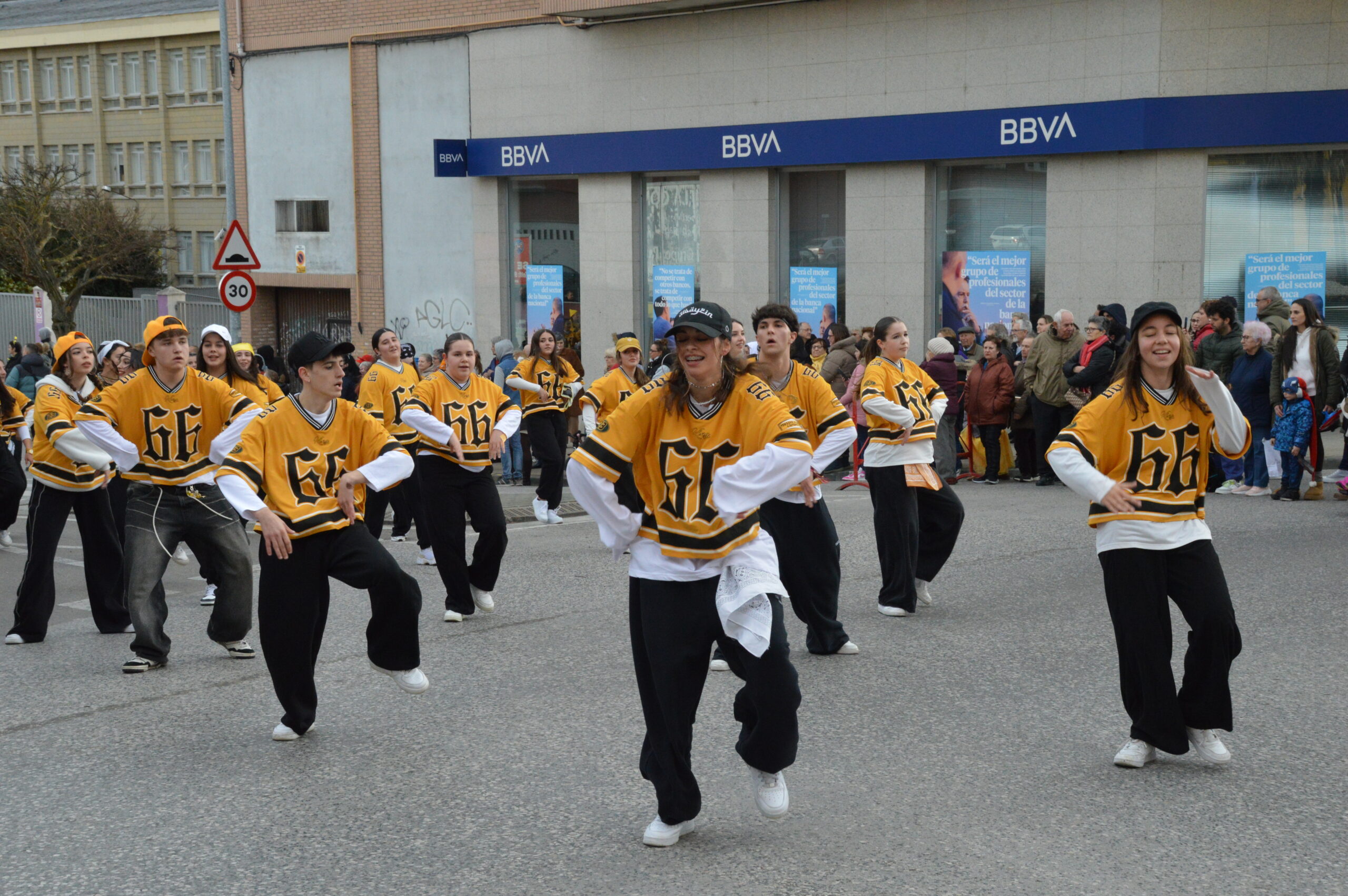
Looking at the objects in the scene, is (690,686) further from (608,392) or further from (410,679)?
(608,392)

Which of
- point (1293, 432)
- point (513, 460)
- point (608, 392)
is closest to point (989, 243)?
point (513, 460)

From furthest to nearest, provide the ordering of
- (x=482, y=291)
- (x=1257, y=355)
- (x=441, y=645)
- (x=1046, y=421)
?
(x=482, y=291) → (x=1046, y=421) → (x=1257, y=355) → (x=441, y=645)

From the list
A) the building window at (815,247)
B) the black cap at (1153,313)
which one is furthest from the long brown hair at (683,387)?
the building window at (815,247)

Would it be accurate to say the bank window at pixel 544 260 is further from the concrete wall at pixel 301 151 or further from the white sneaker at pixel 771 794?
the white sneaker at pixel 771 794

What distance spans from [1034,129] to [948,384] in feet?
16.3

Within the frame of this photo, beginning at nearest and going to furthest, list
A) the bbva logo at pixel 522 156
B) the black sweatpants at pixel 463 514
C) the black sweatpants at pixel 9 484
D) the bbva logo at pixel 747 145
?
the black sweatpants at pixel 463 514 < the black sweatpants at pixel 9 484 < the bbva logo at pixel 747 145 < the bbva logo at pixel 522 156

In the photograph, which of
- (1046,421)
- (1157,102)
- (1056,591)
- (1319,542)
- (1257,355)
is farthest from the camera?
(1157,102)

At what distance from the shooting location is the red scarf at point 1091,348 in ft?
50.4

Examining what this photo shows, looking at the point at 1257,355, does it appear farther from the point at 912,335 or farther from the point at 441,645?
the point at 441,645

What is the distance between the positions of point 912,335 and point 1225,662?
15.6m

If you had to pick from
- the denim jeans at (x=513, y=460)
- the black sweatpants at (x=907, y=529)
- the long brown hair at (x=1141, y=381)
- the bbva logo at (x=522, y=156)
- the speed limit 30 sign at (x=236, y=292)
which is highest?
the bbva logo at (x=522, y=156)

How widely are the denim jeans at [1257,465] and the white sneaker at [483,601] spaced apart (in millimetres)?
8245

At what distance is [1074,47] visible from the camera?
1922cm

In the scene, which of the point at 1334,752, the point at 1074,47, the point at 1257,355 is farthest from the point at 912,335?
the point at 1334,752
